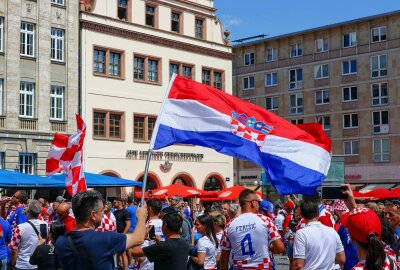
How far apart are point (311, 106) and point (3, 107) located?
35059 millimetres

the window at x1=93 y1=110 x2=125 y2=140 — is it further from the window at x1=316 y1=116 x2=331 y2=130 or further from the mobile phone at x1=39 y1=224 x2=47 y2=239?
the mobile phone at x1=39 y1=224 x2=47 y2=239

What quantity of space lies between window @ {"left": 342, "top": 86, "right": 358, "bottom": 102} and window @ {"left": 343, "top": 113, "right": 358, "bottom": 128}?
1.36m

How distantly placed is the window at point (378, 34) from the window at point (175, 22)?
880 inches

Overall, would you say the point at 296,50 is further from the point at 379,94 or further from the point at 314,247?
the point at 314,247

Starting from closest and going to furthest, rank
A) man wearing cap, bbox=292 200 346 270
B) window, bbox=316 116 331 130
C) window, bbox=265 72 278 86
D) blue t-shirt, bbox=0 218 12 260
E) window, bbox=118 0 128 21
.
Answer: man wearing cap, bbox=292 200 346 270 → blue t-shirt, bbox=0 218 12 260 → window, bbox=118 0 128 21 → window, bbox=316 116 331 130 → window, bbox=265 72 278 86

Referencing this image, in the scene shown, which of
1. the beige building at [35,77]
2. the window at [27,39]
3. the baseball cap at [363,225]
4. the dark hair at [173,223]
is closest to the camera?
the baseball cap at [363,225]

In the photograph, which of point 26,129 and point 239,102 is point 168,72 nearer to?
point 26,129

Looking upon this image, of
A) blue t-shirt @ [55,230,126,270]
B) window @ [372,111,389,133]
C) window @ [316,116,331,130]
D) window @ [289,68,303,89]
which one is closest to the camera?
blue t-shirt @ [55,230,126,270]

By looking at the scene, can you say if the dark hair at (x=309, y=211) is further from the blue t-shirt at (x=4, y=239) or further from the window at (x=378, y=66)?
the window at (x=378, y=66)

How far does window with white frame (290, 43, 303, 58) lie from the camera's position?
65.2m

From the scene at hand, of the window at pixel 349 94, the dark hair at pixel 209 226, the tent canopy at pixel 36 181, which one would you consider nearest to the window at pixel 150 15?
the tent canopy at pixel 36 181

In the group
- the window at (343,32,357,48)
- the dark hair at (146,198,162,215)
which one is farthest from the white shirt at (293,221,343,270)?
the window at (343,32,357,48)

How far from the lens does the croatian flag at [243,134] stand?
34.3 feet

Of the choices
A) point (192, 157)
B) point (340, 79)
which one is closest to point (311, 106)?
point (340, 79)
